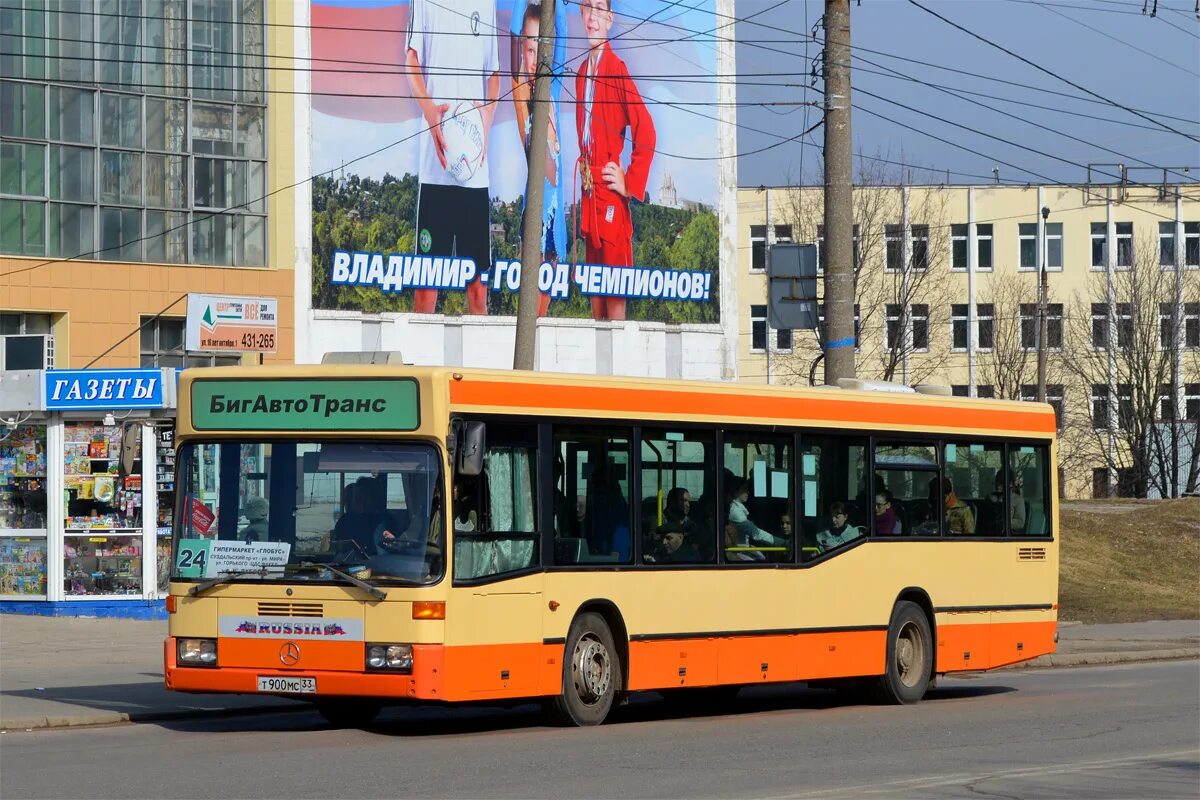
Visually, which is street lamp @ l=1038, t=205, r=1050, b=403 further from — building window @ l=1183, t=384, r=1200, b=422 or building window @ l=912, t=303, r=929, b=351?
building window @ l=1183, t=384, r=1200, b=422

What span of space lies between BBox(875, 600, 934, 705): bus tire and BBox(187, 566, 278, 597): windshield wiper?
21.3 feet

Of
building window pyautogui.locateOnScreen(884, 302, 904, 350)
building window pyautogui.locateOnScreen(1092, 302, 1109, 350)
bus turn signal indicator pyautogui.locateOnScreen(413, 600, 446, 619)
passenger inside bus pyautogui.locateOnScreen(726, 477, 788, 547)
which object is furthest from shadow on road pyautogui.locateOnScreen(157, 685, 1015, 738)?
building window pyautogui.locateOnScreen(1092, 302, 1109, 350)

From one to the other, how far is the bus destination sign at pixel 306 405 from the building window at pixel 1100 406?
59457mm

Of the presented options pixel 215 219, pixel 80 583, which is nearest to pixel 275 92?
pixel 215 219

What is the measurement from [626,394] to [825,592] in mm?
3001

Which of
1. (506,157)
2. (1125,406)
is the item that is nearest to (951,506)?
(506,157)

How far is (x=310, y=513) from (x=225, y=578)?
2.62ft

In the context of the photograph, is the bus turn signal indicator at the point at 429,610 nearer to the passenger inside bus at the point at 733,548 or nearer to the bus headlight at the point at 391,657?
the bus headlight at the point at 391,657

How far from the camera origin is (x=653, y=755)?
42.3 feet

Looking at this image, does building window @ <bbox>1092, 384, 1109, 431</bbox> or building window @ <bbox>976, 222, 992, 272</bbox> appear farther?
building window @ <bbox>976, 222, 992, 272</bbox>

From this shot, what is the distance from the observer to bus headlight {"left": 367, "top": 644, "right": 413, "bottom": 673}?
1341 centimetres

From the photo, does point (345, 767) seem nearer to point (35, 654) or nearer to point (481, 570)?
point (481, 570)

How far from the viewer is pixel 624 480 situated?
50.0ft

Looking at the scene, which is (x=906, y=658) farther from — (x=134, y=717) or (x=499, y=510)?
(x=134, y=717)
